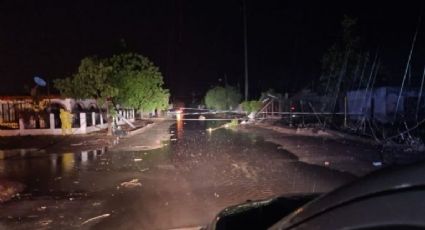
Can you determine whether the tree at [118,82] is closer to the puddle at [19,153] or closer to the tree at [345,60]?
the puddle at [19,153]

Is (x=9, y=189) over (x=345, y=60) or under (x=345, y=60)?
under

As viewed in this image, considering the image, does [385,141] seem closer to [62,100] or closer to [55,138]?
[55,138]

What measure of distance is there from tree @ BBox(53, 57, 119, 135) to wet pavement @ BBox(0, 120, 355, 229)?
9.49m

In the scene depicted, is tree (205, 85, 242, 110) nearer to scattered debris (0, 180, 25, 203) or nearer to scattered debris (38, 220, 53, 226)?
scattered debris (0, 180, 25, 203)

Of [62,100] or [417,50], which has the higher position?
[417,50]

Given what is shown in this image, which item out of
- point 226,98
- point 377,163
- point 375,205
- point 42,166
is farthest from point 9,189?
point 226,98

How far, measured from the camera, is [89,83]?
2809cm

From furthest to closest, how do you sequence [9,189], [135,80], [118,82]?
[135,80]
[118,82]
[9,189]

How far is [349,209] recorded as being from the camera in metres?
1.69

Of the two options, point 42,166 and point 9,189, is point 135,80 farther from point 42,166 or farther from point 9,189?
point 9,189

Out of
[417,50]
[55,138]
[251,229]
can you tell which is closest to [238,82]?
[417,50]

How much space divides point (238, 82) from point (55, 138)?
77.8 metres

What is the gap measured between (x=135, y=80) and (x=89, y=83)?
8.67 meters

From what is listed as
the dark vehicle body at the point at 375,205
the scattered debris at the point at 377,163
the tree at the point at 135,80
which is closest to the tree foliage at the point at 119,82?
the tree at the point at 135,80
